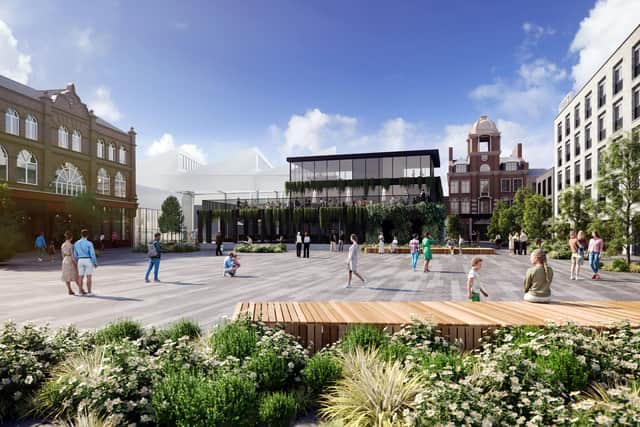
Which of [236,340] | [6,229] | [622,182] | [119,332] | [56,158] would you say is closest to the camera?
[236,340]

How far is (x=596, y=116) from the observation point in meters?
33.1

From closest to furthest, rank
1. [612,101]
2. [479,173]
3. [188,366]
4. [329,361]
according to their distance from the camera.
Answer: [188,366]
[329,361]
[612,101]
[479,173]

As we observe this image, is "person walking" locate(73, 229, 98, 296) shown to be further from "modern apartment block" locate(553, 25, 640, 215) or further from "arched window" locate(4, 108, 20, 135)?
"arched window" locate(4, 108, 20, 135)

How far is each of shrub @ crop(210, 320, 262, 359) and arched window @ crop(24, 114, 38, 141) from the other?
117 ft

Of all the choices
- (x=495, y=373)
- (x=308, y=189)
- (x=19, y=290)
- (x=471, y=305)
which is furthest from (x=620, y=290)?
(x=308, y=189)

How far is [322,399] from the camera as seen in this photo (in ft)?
13.1

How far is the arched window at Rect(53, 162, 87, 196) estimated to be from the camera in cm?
3291

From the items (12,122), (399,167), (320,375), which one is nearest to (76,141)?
(12,122)

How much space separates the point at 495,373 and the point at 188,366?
3071 mm

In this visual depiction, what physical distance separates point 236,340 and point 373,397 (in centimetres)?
179

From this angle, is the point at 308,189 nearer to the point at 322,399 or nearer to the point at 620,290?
the point at 620,290

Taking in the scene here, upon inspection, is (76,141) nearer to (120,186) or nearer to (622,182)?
(120,186)

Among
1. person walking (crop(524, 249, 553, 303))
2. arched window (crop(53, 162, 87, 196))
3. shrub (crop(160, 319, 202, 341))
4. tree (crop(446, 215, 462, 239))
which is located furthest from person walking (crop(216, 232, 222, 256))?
tree (crop(446, 215, 462, 239))

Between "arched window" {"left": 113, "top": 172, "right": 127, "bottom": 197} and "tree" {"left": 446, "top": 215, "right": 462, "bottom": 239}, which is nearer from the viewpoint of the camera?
"arched window" {"left": 113, "top": 172, "right": 127, "bottom": 197}
